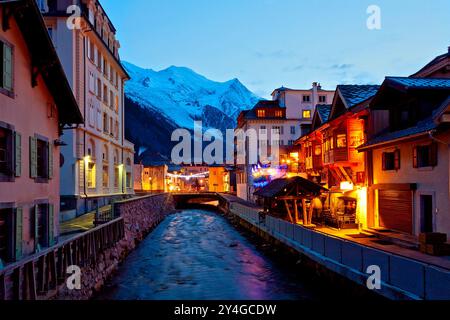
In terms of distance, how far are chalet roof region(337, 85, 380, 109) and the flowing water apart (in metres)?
12.9

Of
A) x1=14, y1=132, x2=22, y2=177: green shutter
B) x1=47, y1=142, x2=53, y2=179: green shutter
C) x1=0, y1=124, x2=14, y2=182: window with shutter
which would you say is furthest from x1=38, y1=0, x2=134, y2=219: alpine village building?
x1=0, y1=124, x2=14, y2=182: window with shutter

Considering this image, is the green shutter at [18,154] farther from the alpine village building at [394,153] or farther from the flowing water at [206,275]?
the alpine village building at [394,153]

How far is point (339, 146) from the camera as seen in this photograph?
32.8 metres

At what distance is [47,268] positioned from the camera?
13773mm

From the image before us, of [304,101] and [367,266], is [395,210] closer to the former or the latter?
[367,266]

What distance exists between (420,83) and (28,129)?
19.7 metres

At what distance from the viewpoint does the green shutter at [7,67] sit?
49.3 feet

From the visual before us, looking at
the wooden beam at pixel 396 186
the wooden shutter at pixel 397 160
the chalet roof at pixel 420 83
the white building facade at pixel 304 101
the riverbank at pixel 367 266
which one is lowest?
the riverbank at pixel 367 266

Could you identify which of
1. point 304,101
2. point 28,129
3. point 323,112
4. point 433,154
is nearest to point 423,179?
point 433,154

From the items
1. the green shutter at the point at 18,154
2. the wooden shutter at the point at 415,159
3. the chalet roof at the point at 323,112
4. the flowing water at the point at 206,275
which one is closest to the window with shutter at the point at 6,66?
the green shutter at the point at 18,154

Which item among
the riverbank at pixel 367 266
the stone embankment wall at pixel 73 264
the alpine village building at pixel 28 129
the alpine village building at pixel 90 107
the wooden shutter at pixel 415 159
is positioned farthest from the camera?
the alpine village building at pixel 90 107

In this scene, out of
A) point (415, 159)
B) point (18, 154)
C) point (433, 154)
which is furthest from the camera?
point (415, 159)

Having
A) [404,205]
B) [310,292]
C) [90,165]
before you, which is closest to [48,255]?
[310,292]

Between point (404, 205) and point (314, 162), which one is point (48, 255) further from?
point (314, 162)
